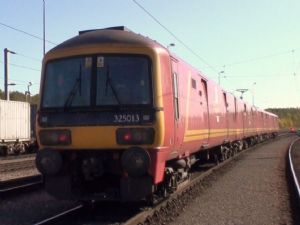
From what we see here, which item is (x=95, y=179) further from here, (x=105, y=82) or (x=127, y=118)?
(x=105, y=82)

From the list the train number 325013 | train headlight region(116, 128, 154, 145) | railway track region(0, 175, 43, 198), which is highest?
the train number 325013

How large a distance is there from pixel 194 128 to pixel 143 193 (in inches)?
154

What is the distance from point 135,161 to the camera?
816 cm

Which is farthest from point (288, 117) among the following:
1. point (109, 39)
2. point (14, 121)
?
point (109, 39)

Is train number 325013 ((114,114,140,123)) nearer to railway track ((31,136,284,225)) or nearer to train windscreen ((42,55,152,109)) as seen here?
train windscreen ((42,55,152,109))

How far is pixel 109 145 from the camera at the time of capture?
850 cm

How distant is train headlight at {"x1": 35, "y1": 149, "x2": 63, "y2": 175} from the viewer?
8.62 metres

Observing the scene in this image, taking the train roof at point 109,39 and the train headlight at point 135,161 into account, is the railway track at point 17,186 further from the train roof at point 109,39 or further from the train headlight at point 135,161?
the train headlight at point 135,161

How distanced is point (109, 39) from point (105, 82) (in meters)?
0.81

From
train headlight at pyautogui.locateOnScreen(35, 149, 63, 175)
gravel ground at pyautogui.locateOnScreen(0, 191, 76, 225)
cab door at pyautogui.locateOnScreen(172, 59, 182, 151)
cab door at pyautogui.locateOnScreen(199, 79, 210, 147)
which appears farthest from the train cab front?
cab door at pyautogui.locateOnScreen(199, 79, 210, 147)

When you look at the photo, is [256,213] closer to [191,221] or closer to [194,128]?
[191,221]

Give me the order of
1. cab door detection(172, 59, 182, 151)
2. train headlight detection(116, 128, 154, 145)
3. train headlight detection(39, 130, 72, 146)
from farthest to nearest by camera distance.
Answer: cab door detection(172, 59, 182, 151) → train headlight detection(39, 130, 72, 146) → train headlight detection(116, 128, 154, 145)

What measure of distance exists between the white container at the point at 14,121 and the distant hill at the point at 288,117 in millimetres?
141842

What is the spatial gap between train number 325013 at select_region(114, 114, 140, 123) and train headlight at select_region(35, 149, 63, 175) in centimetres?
121
